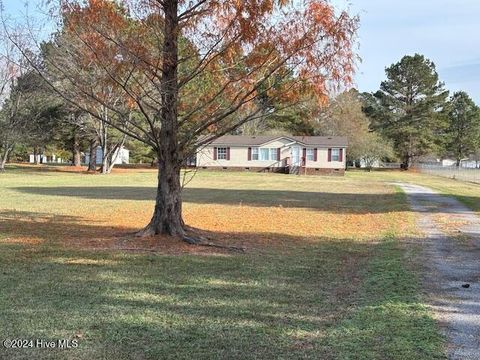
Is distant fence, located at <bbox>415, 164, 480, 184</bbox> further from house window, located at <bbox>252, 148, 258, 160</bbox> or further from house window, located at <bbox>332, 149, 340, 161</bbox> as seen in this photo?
house window, located at <bbox>252, 148, 258, 160</bbox>

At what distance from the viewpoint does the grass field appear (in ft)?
14.3

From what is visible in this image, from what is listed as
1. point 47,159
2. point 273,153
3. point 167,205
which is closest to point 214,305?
point 167,205

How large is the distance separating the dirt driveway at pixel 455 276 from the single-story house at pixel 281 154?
3992cm

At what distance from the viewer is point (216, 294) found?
6094 millimetres

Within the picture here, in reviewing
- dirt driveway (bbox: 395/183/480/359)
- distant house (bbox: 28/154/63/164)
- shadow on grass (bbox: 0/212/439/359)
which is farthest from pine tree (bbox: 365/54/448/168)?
shadow on grass (bbox: 0/212/439/359)

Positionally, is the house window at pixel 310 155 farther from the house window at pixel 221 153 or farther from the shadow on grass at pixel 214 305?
the shadow on grass at pixel 214 305

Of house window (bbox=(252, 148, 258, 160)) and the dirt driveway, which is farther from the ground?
house window (bbox=(252, 148, 258, 160))

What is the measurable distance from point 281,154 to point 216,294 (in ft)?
165

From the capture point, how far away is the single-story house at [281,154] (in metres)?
55.4

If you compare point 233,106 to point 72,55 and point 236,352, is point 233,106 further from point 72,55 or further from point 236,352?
point 236,352

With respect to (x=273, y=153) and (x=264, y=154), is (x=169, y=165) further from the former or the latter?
(x=264, y=154)

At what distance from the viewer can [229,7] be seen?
9.73 m

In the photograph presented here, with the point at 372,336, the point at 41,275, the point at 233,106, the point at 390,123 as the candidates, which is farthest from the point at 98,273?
the point at 390,123

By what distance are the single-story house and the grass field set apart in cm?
4316
